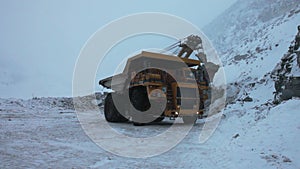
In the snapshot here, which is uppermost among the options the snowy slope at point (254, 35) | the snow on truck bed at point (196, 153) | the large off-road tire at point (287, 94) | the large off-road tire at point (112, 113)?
the snowy slope at point (254, 35)

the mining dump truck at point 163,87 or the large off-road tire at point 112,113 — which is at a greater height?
the mining dump truck at point 163,87

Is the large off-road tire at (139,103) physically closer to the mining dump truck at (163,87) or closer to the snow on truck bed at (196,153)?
the mining dump truck at (163,87)

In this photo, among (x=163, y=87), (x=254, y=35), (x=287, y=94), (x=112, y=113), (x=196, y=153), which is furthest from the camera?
(x=254, y=35)

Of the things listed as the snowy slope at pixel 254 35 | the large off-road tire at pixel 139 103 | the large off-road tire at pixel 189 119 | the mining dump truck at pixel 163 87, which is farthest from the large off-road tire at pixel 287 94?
the snowy slope at pixel 254 35

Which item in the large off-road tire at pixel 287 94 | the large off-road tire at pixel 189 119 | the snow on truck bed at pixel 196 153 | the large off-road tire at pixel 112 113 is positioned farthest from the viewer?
the large off-road tire at pixel 112 113

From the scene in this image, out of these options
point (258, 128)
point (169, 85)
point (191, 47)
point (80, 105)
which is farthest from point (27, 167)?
point (80, 105)

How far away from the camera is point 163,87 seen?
11.3 metres

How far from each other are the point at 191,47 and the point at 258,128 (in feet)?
28.3

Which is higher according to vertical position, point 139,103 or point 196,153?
point 139,103

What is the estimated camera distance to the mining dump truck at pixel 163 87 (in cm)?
1125

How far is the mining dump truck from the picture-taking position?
443 inches

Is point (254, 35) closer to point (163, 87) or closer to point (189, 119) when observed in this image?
point (189, 119)

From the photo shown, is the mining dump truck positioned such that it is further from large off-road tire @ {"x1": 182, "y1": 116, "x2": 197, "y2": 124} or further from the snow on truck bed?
the snow on truck bed

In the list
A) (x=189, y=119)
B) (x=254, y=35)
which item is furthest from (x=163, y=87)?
(x=254, y=35)
